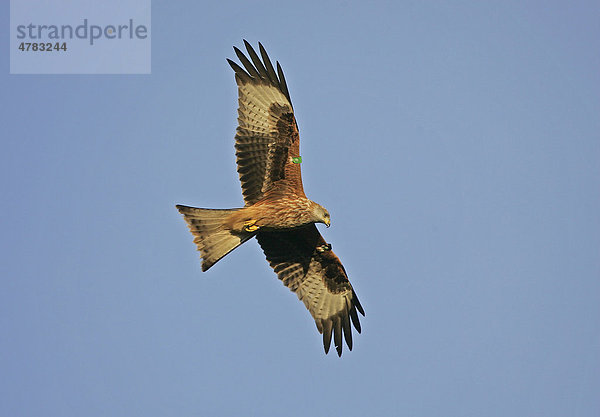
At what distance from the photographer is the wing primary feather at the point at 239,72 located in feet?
41.3

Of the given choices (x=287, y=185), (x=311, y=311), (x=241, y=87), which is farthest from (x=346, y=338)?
(x=241, y=87)

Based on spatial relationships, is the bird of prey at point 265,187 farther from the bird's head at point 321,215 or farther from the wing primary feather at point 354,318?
the wing primary feather at point 354,318

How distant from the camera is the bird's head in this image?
1201 centimetres

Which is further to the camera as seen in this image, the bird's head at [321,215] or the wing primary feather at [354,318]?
the wing primary feather at [354,318]

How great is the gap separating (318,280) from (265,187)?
191cm

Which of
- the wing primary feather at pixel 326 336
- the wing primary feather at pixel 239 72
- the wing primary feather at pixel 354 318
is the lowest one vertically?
the wing primary feather at pixel 326 336

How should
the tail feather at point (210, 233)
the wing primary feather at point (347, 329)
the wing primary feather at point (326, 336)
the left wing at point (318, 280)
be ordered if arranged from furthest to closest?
the wing primary feather at point (347, 329) < the wing primary feather at point (326, 336) < the left wing at point (318, 280) < the tail feather at point (210, 233)

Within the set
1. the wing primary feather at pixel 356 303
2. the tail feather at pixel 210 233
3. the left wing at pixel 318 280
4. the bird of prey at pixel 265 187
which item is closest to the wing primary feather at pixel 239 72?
the bird of prey at pixel 265 187

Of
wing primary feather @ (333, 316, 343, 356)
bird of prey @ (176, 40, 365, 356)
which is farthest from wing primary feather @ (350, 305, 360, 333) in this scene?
bird of prey @ (176, 40, 365, 356)

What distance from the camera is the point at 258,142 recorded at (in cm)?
1235

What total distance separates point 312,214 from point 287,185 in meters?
0.58

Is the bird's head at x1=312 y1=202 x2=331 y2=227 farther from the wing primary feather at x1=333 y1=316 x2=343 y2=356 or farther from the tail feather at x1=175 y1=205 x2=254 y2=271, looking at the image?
the wing primary feather at x1=333 y1=316 x2=343 y2=356

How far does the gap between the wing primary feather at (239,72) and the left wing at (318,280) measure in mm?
2266

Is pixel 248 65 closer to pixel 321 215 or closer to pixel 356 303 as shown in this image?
pixel 321 215
